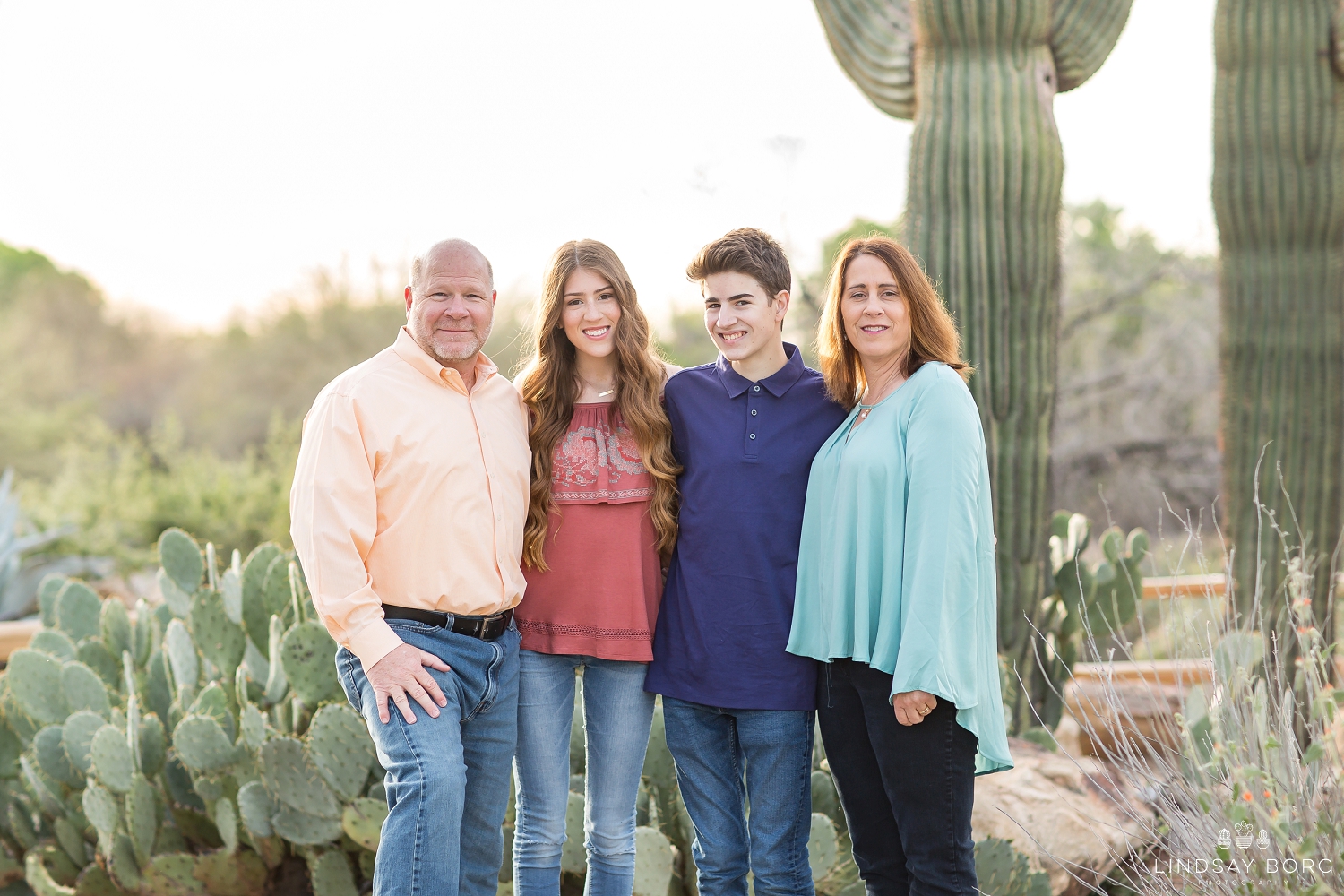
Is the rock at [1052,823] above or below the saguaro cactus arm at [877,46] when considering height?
below

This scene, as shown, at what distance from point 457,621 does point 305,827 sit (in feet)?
4.48

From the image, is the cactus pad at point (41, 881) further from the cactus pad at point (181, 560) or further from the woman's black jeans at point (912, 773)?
the woman's black jeans at point (912, 773)

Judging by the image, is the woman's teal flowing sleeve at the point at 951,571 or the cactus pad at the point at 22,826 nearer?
the woman's teal flowing sleeve at the point at 951,571

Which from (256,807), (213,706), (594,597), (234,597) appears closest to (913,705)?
(594,597)

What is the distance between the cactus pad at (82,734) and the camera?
3.53m

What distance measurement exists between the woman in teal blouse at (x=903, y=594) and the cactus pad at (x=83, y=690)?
277cm

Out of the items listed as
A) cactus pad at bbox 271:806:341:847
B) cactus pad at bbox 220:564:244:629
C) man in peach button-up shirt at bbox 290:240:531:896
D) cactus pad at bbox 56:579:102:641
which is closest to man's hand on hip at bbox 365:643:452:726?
man in peach button-up shirt at bbox 290:240:531:896

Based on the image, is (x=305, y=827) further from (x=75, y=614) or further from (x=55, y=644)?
(x=75, y=614)

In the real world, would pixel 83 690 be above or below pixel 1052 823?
above

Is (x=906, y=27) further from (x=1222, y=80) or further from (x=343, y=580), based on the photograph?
(x=343, y=580)

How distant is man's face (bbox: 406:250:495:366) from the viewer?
2.36 m

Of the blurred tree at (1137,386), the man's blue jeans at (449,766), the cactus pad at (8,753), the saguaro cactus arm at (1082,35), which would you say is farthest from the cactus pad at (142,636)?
the blurred tree at (1137,386)

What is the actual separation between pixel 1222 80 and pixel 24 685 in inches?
232

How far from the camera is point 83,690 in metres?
3.74
